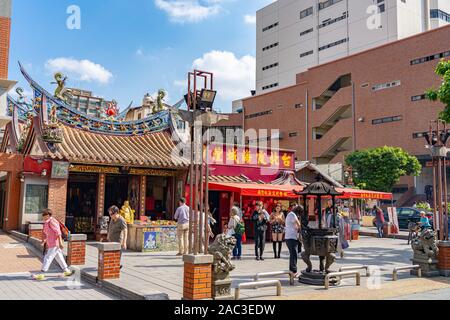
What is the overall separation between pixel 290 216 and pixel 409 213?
17845mm

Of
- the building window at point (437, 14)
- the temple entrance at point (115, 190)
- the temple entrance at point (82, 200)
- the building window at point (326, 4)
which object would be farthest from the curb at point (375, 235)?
the building window at point (326, 4)

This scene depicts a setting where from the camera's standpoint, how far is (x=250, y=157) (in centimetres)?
1880

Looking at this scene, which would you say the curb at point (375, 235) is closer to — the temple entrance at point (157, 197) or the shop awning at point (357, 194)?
the shop awning at point (357, 194)

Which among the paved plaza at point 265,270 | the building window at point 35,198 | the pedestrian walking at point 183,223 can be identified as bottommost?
the paved plaza at point 265,270

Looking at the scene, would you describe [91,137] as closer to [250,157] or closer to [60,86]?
[60,86]

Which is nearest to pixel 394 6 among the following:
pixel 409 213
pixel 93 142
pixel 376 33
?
pixel 376 33

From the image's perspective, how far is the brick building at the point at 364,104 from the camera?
122ft

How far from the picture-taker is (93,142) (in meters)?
15.9

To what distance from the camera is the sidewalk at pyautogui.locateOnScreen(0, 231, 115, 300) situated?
6980 mm

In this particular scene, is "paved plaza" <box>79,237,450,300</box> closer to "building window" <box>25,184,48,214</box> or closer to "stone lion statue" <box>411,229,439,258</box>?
"stone lion statue" <box>411,229,439,258</box>

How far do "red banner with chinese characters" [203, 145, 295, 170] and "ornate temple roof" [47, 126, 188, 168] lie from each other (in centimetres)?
171

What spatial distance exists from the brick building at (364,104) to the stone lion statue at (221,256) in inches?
Result: 1347

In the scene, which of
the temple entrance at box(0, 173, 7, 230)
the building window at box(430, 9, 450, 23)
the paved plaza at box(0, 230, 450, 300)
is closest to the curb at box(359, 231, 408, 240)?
the paved plaza at box(0, 230, 450, 300)

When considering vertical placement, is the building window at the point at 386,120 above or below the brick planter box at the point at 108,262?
above
